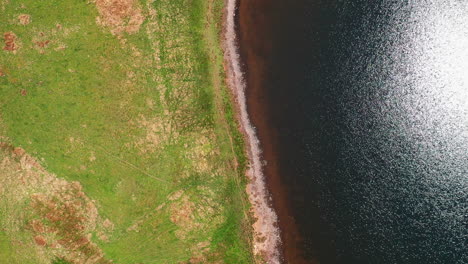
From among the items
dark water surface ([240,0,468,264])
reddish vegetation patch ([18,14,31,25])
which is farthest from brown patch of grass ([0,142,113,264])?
dark water surface ([240,0,468,264])

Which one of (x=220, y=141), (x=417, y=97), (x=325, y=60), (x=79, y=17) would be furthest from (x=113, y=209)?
(x=417, y=97)

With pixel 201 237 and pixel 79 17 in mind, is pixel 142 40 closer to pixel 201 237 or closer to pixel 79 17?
pixel 79 17

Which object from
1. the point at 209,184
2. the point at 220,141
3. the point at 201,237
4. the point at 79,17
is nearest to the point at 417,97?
the point at 220,141

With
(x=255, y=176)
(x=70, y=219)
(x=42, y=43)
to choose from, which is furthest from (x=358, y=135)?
(x=42, y=43)

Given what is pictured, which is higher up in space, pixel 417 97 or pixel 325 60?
pixel 325 60

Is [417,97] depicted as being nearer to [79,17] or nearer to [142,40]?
[142,40]

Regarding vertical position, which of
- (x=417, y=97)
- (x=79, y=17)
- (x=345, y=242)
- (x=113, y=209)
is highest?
(x=79, y=17)

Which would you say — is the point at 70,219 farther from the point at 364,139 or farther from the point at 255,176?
the point at 364,139
